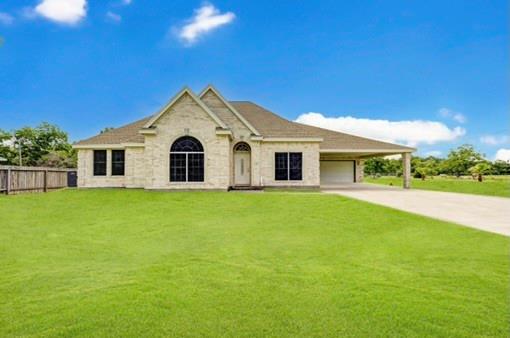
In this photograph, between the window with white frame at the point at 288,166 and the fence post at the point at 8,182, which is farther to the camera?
the window with white frame at the point at 288,166

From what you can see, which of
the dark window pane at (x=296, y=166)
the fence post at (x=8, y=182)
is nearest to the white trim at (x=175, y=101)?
the dark window pane at (x=296, y=166)

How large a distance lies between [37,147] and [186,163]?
38.0 meters

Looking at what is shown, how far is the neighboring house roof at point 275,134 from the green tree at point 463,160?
33719 millimetres

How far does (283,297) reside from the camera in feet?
15.1

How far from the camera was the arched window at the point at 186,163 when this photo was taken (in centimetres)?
1909

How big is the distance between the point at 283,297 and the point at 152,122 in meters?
16.1

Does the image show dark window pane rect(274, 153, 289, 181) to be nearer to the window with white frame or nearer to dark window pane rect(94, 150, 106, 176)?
the window with white frame

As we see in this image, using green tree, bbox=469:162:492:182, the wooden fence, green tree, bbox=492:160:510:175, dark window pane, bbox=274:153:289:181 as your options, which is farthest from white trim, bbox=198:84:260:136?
green tree, bbox=492:160:510:175

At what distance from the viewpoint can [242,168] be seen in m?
21.7

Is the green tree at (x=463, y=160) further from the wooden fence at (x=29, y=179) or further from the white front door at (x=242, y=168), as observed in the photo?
the wooden fence at (x=29, y=179)

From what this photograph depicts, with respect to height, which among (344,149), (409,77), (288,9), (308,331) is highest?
(288,9)

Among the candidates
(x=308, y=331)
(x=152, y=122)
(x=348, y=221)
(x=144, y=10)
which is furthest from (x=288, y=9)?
(x=308, y=331)

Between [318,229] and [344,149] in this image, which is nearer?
[318,229]

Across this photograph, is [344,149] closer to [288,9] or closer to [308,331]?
[288,9]
